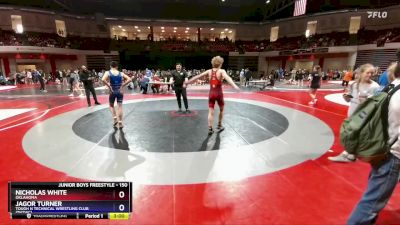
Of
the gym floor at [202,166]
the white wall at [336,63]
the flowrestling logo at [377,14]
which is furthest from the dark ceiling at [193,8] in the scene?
the gym floor at [202,166]

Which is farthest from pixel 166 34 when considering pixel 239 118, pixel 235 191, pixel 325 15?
pixel 235 191

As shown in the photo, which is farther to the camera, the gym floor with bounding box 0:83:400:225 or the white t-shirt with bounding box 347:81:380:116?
the white t-shirt with bounding box 347:81:380:116

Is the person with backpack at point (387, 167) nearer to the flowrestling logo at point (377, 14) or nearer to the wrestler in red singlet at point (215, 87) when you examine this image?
the wrestler in red singlet at point (215, 87)

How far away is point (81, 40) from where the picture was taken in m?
30.3

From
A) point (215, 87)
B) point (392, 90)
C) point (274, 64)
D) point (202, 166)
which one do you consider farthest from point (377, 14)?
point (392, 90)

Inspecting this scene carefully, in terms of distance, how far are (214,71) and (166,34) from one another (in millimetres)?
35946

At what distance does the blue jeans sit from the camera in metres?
1.96

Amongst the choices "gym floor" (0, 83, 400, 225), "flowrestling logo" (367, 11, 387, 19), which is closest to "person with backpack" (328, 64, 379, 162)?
"gym floor" (0, 83, 400, 225)

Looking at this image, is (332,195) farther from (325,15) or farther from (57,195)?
(325,15)
